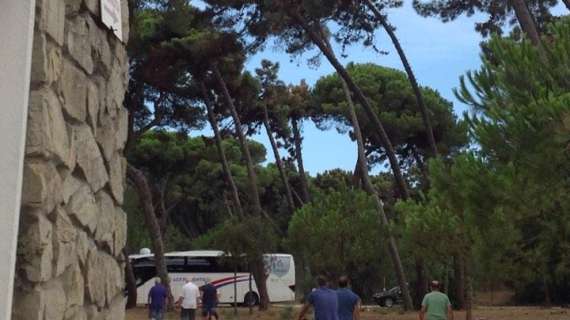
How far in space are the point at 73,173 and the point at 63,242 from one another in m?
0.28

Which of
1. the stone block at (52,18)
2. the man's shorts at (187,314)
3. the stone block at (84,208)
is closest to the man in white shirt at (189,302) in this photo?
the man's shorts at (187,314)

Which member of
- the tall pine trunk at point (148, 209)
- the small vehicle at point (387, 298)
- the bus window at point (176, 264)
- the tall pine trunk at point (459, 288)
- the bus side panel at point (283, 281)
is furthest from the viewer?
the bus side panel at point (283, 281)

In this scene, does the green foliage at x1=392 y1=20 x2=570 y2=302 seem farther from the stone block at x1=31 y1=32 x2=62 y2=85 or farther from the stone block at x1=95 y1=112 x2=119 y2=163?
the stone block at x1=31 y1=32 x2=62 y2=85

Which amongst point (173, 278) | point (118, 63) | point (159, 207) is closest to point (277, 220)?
point (159, 207)

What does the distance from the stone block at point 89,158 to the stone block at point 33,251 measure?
1.53ft

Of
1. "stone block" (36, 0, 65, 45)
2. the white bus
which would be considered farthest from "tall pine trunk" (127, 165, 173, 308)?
"stone block" (36, 0, 65, 45)

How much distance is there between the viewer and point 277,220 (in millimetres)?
48938

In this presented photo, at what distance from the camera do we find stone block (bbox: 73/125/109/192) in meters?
2.94

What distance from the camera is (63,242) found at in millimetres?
2701

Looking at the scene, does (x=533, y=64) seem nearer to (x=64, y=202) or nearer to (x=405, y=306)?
(x=64, y=202)

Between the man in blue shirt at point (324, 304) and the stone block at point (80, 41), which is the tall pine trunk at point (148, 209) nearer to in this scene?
the man in blue shirt at point (324, 304)

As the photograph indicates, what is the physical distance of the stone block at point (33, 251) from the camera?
96.8 inches

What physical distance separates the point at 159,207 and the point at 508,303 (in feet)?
58.1

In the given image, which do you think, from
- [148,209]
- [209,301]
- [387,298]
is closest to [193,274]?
[387,298]
